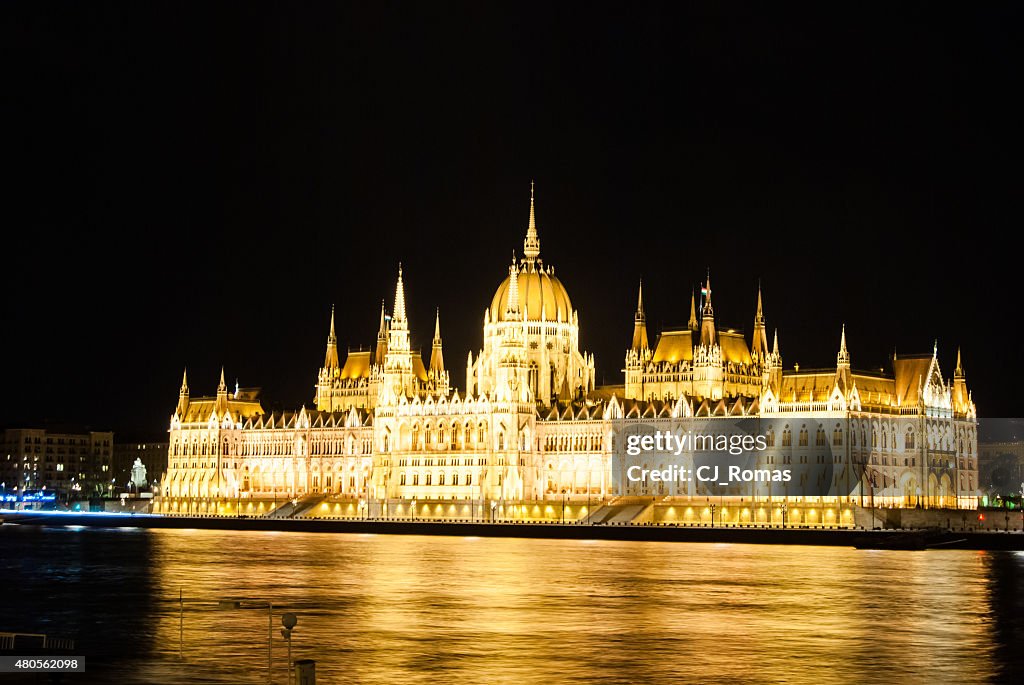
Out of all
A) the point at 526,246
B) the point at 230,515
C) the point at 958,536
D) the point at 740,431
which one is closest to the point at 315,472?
the point at 230,515

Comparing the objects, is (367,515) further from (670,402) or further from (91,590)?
(91,590)

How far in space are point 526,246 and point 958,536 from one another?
213 feet

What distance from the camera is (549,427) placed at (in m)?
154

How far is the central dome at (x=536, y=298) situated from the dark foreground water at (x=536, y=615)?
67.6 m

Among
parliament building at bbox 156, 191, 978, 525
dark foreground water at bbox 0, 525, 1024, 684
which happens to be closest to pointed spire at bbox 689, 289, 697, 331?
parliament building at bbox 156, 191, 978, 525

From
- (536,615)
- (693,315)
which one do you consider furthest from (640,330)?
(536,615)

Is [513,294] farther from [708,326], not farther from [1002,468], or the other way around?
[1002,468]

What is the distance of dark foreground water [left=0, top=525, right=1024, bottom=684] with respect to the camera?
133 ft

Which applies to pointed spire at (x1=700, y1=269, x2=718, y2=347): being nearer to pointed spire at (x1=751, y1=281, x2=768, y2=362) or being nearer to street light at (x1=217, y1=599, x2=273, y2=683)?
pointed spire at (x1=751, y1=281, x2=768, y2=362)

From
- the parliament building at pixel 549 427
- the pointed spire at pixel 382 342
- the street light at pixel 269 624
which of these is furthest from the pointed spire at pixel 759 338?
the street light at pixel 269 624

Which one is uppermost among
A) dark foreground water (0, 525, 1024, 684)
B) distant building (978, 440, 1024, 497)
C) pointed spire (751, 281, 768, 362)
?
pointed spire (751, 281, 768, 362)

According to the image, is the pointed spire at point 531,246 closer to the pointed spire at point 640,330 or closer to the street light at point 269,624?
the pointed spire at point 640,330

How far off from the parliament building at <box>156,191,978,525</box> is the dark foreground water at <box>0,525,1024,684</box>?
40.3m

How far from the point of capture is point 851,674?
131 feet
